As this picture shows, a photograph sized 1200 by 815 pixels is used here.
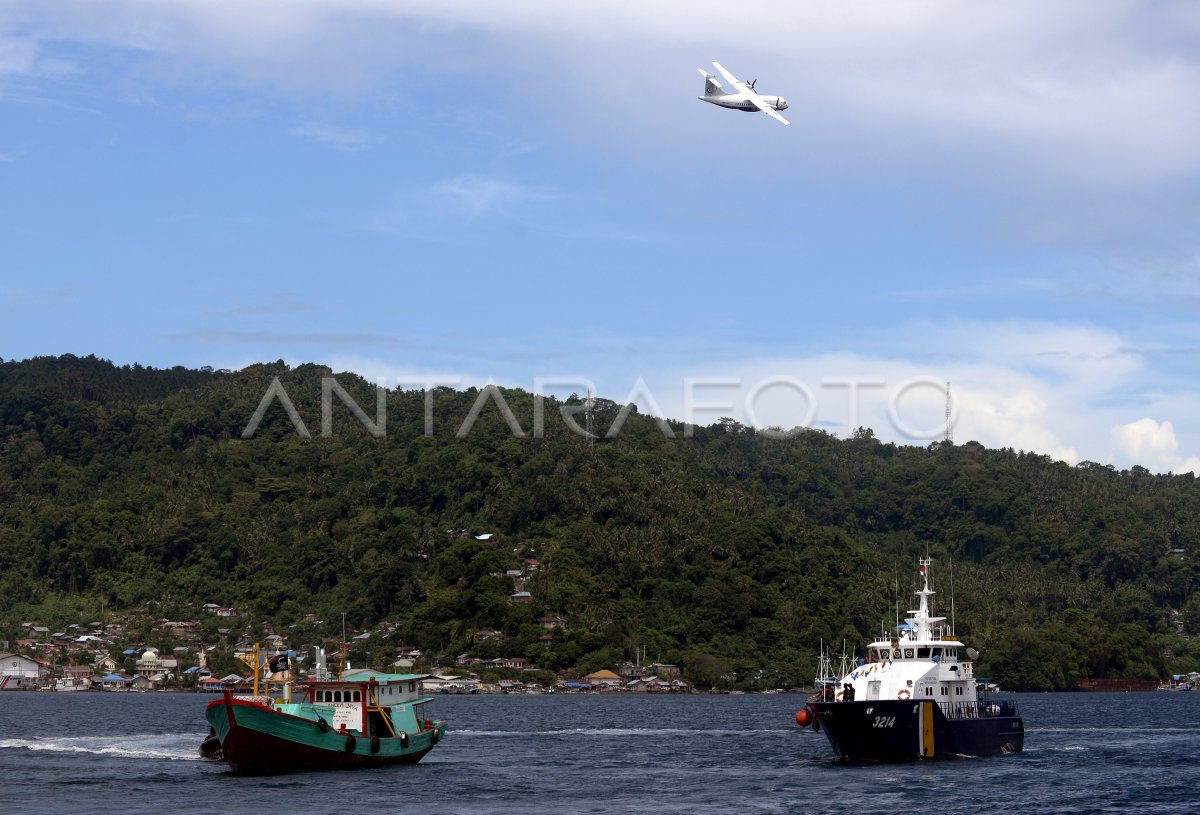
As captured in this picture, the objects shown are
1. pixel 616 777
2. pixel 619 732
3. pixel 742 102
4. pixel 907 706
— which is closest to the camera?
pixel 907 706

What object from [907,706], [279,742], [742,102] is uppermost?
[742,102]

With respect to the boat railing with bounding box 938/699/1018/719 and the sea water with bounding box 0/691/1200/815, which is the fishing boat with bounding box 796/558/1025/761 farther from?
the sea water with bounding box 0/691/1200/815

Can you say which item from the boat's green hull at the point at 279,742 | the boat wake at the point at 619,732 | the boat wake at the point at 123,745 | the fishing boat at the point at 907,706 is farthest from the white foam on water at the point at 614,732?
the boat's green hull at the point at 279,742

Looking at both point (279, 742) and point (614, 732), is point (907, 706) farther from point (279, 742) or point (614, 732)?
point (614, 732)

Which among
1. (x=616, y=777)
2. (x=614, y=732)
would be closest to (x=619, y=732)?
(x=614, y=732)

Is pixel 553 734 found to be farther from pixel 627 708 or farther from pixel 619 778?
pixel 627 708

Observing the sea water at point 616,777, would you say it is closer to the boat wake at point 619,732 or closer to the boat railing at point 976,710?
the boat wake at point 619,732

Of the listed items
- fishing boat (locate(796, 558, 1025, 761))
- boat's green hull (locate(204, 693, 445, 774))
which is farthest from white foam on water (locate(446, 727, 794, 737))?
boat's green hull (locate(204, 693, 445, 774))
